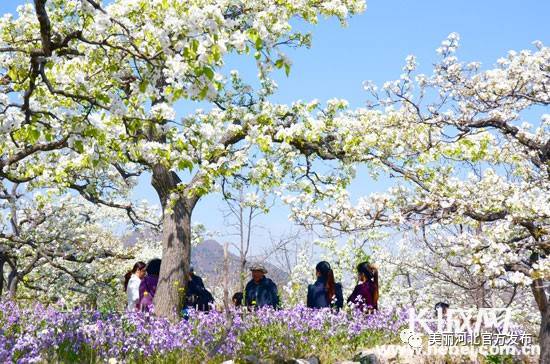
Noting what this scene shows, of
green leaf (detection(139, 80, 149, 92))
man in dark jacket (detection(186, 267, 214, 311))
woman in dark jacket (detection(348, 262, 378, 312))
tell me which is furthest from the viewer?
woman in dark jacket (detection(348, 262, 378, 312))

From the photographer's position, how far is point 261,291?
1204 cm

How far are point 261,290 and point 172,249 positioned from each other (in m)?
2.29

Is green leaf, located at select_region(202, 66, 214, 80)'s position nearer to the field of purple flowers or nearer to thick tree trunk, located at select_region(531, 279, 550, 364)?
the field of purple flowers

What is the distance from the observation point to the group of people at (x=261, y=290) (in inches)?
474

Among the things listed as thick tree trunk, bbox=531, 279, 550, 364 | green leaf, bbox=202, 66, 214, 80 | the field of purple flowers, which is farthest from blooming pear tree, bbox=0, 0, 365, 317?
thick tree trunk, bbox=531, 279, 550, 364

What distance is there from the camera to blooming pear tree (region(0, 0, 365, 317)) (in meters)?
5.75

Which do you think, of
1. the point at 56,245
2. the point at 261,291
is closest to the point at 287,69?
the point at 261,291

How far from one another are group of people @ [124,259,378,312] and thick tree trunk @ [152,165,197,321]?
313mm

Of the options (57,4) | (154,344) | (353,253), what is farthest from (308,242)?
(154,344)

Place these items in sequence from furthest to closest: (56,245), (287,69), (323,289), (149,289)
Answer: (56,245) < (149,289) < (323,289) < (287,69)

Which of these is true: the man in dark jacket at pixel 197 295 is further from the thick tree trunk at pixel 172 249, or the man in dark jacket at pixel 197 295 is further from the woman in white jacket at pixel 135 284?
the woman in white jacket at pixel 135 284

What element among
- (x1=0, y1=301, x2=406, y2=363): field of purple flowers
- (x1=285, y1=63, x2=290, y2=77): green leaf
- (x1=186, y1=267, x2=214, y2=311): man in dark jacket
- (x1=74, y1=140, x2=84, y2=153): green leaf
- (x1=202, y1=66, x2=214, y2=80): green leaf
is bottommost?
(x1=0, y1=301, x2=406, y2=363): field of purple flowers

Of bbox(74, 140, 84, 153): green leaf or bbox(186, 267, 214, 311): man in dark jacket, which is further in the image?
bbox(186, 267, 214, 311): man in dark jacket

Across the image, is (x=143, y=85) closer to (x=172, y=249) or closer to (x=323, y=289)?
(x=172, y=249)
